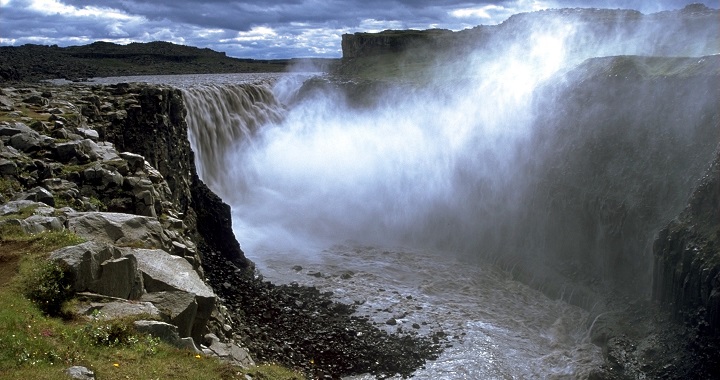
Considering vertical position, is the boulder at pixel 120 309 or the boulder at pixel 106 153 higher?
the boulder at pixel 106 153

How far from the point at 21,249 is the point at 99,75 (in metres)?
61.1

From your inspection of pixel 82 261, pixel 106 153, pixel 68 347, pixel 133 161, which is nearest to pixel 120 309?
pixel 82 261

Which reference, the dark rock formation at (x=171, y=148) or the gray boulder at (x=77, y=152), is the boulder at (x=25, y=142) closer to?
the gray boulder at (x=77, y=152)

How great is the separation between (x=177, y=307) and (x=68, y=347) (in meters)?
2.34

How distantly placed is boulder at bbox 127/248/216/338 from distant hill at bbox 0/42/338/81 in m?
48.3

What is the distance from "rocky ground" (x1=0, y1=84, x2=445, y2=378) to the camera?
10898 millimetres

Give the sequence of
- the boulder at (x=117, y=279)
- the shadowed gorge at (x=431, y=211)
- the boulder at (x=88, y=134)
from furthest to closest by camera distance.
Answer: the boulder at (x=88, y=134), the shadowed gorge at (x=431, y=211), the boulder at (x=117, y=279)

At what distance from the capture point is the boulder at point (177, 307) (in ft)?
35.7

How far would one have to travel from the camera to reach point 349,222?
129ft

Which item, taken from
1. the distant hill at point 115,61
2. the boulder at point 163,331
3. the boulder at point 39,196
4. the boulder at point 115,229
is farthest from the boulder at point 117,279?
the distant hill at point 115,61

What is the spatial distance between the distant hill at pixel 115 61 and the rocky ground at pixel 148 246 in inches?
1353

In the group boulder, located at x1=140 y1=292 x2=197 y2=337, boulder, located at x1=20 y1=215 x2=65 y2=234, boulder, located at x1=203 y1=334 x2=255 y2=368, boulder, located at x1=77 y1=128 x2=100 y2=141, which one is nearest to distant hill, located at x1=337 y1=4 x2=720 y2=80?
boulder, located at x1=77 y1=128 x2=100 y2=141

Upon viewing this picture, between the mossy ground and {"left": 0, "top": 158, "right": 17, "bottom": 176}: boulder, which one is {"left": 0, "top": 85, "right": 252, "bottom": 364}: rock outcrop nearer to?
{"left": 0, "top": 158, "right": 17, "bottom": 176}: boulder

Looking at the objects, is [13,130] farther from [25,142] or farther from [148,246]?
[148,246]
